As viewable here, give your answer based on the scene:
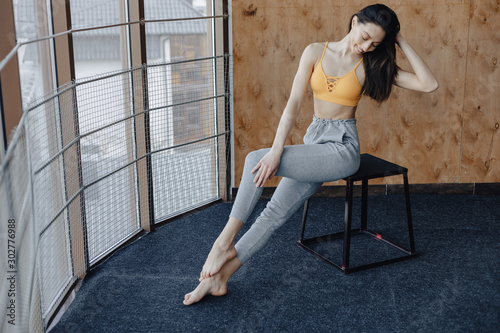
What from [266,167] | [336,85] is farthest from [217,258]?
[336,85]

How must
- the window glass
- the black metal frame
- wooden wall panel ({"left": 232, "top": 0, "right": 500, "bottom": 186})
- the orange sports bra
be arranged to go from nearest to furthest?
the window glass
the orange sports bra
the black metal frame
wooden wall panel ({"left": 232, "top": 0, "right": 500, "bottom": 186})

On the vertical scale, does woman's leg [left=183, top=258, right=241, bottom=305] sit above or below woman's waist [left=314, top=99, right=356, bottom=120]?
below

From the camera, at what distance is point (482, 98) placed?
11.5ft

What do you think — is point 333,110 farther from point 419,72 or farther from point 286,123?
point 419,72

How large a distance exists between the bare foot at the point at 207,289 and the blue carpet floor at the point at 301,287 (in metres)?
0.03

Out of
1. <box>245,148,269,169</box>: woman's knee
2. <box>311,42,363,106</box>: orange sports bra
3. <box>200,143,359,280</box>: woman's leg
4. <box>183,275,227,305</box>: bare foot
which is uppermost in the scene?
<box>311,42,363,106</box>: orange sports bra

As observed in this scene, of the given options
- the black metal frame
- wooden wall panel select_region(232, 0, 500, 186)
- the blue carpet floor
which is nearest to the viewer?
the blue carpet floor

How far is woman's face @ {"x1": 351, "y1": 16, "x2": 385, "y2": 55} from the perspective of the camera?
A: 2.30m

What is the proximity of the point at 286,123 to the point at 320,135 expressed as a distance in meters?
0.18

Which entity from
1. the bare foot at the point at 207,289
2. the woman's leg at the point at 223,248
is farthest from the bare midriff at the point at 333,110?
the bare foot at the point at 207,289

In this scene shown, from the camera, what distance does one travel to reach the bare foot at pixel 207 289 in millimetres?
Answer: 2287

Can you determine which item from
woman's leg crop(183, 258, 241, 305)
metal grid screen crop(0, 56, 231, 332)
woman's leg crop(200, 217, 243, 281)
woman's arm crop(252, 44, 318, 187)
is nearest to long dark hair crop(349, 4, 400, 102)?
woman's arm crop(252, 44, 318, 187)

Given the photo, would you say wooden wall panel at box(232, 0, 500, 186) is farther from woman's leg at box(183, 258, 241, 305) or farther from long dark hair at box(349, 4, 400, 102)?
woman's leg at box(183, 258, 241, 305)

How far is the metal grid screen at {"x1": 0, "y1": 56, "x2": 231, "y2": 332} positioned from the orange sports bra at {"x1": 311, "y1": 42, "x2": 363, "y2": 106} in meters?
0.88
